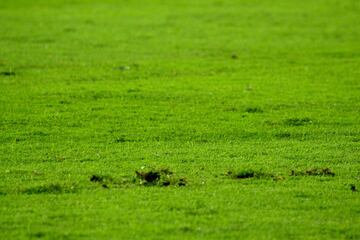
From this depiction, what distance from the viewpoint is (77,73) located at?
2470 centimetres

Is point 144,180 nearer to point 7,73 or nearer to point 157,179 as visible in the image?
point 157,179

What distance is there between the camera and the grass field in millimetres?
11578

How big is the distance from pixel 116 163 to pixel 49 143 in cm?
222

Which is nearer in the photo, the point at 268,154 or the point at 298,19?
the point at 268,154

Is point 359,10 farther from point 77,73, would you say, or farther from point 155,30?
point 77,73

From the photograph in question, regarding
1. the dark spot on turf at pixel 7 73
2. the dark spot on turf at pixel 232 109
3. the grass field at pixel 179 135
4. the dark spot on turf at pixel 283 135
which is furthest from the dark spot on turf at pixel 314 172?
the dark spot on turf at pixel 7 73

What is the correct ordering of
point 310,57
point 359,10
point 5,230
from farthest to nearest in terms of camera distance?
point 359,10 → point 310,57 → point 5,230

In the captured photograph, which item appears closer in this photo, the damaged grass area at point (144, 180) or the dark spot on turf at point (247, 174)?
the damaged grass area at point (144, 180)

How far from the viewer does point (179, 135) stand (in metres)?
16.7

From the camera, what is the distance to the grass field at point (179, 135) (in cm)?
1158

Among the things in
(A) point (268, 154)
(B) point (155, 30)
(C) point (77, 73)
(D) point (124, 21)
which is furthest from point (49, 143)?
(D) point (124, 21)

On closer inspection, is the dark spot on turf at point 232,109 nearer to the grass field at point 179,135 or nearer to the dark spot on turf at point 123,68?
the grass field at point 179,135

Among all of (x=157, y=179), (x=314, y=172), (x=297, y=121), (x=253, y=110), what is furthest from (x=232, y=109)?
(x=157, y=179)

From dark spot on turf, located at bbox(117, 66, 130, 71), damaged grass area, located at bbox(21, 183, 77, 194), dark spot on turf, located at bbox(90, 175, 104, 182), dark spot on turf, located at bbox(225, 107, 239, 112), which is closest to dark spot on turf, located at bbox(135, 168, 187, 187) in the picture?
dark spot on turf, located at bbox(90, 175, 104, 182)
